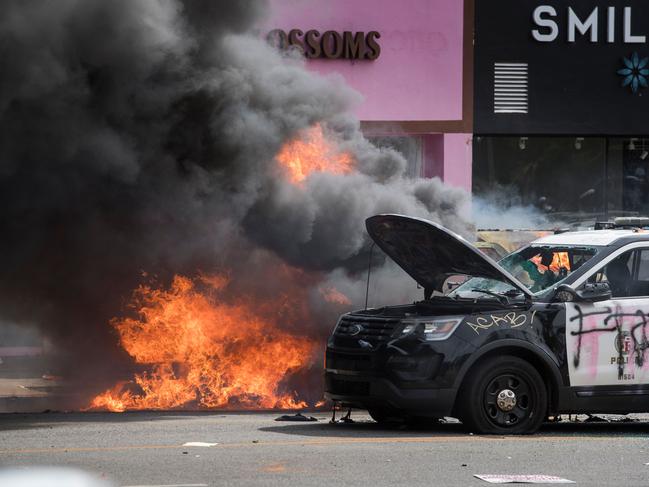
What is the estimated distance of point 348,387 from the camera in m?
11.1

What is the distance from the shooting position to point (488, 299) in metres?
11.2

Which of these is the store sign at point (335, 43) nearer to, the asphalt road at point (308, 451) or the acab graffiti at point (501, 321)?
the asphalt road at point (308, 451)

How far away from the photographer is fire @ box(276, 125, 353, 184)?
16.2m

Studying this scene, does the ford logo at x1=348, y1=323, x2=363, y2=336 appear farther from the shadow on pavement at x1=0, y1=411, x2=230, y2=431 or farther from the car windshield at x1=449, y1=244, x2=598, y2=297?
the shadow on pavement at x1=0, y1=411, x2=230, y2=431

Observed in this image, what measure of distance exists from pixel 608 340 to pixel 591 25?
12.4 meters

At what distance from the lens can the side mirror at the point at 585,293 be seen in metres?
10.9

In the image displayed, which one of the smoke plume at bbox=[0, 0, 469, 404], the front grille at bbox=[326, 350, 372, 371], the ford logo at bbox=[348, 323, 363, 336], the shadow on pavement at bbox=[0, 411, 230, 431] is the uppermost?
the smoke plume at bbox=[0, 0, 469, 404]

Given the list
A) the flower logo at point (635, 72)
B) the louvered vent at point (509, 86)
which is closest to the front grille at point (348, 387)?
the louvered vent at point (509, 86)

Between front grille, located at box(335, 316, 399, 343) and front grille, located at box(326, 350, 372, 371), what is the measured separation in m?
0.16

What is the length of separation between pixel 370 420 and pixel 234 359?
98.3 inches

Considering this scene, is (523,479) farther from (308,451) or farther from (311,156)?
(311,156)

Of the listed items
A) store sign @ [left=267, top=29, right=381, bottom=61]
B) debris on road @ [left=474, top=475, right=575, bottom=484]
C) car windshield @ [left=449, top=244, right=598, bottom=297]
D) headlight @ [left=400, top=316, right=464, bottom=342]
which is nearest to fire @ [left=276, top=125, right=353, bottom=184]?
car windshield @ [left=449, top=244, right=598, bottom=297]

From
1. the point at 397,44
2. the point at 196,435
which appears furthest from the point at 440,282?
the point at 397,44

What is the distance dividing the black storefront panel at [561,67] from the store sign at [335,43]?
180cm
